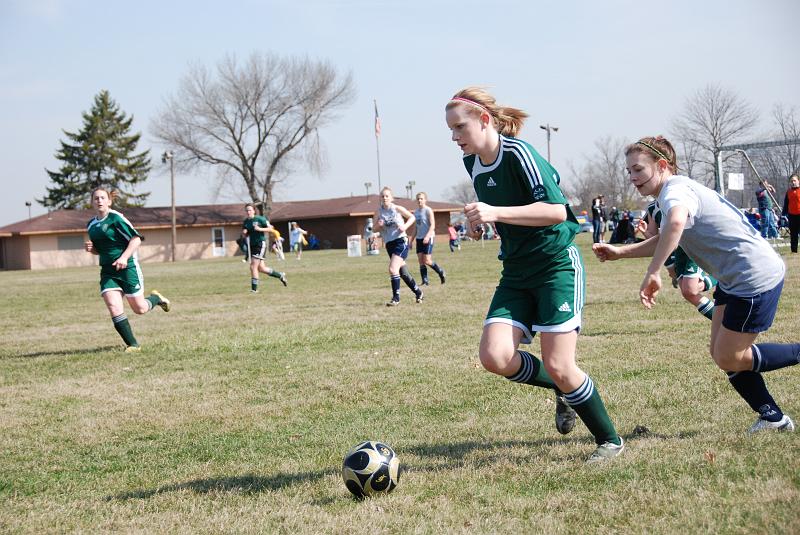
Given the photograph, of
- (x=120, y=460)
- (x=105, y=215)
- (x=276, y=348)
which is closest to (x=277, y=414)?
(x=120, y=460)

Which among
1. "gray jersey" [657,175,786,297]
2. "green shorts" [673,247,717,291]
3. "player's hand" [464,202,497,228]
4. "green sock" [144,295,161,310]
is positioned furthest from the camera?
"green sock" [144,295,161,310]

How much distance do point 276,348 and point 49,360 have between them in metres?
2.79

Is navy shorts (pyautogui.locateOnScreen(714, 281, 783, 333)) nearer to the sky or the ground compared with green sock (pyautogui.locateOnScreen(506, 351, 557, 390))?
nearer to the sky

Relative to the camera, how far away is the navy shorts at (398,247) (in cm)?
1528

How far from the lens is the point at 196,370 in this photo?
8.78 m

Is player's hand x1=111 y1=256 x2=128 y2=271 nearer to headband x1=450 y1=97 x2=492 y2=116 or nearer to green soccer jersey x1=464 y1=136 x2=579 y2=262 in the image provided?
green soccer jersey x1=464 y1=136 x2=579 y2=262

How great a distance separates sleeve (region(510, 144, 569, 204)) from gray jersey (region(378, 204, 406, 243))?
413 inches

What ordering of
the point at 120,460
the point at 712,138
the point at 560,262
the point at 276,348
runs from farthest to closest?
the point at 712,138 < the point at 276,348 < the point at 120,460 < the point at 560,262

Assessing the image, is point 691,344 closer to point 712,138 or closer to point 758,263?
point 758,263

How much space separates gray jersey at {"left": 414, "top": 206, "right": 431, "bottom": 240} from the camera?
1844 centimetres

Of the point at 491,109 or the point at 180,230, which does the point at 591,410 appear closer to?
the point at 491,109

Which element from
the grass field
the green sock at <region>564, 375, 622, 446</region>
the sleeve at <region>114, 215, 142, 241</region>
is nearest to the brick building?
the sleeve at <region>114, 215, 142, 241</region>

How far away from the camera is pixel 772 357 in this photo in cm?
493

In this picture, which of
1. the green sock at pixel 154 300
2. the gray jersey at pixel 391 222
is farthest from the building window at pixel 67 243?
the green sock at pixel 154 300
